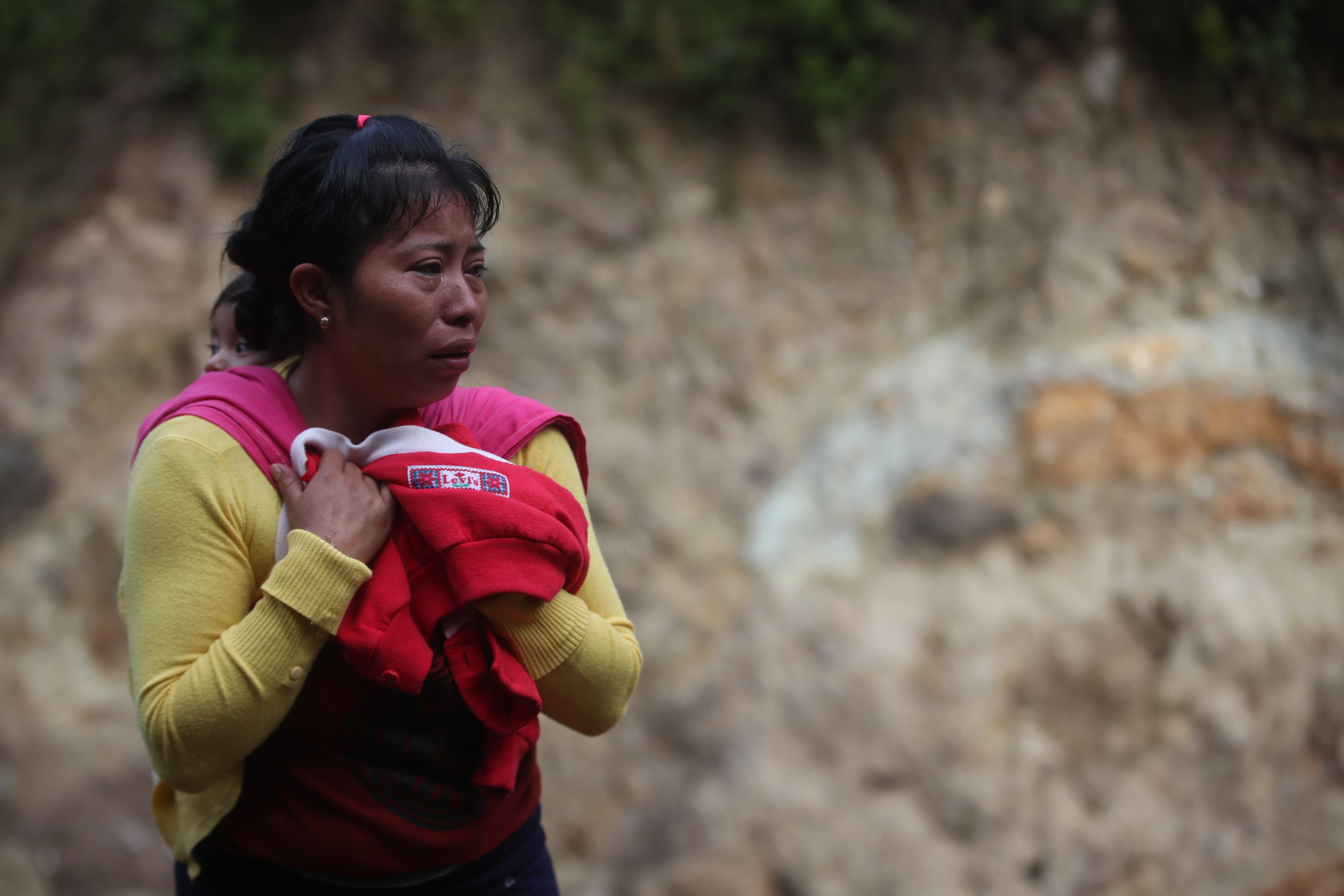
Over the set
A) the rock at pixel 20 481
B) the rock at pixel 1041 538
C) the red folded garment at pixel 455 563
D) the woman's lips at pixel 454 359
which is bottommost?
the rock at pixel 1041 538

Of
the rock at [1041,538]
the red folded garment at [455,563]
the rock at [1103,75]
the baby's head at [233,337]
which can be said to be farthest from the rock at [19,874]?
the rock at [1103,75]

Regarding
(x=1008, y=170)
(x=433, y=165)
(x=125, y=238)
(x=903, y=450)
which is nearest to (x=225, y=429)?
(x=433, y=165)

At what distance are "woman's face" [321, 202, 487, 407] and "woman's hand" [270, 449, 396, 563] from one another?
15cm

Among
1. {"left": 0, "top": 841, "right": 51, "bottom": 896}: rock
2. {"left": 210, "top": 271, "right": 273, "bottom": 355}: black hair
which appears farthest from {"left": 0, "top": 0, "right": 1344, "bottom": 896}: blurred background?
{"left": 210, "top": 271, "right": 273, "bottom": 355}: black hair

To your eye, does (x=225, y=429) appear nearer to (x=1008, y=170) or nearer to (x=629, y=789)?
(x=629, y=789)

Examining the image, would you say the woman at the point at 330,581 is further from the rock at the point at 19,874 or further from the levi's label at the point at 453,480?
the rock at the point at 19,874

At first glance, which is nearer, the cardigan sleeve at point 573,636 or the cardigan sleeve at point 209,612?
the cardigan sleeve at point 209,612

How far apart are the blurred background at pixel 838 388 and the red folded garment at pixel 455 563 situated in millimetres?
2476

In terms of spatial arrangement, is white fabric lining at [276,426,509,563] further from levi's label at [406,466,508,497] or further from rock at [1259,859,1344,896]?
rock at [1259,859,1344,896]

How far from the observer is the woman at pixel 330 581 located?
52.0 inches

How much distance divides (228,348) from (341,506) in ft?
2.09

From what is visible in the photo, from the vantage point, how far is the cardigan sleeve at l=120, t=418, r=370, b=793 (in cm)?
129

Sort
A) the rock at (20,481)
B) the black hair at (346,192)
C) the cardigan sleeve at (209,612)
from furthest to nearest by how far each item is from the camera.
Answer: the rock at (20,481) < the black hair at (346,192) < the cardigan sleeve at (209,612)

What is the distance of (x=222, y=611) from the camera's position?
1.34m
